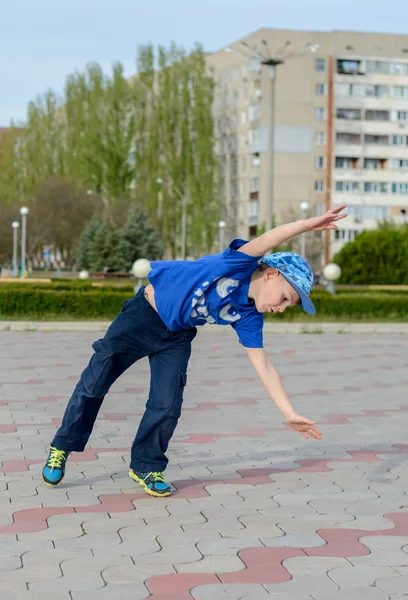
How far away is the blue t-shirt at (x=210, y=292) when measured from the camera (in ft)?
16.4

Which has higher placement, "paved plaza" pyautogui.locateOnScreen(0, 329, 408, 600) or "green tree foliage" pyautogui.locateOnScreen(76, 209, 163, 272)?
"paved plaza" pyautogui.locateOnScreen(0, 329, 408, 600)

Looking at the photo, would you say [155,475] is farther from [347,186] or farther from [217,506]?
[347,186]

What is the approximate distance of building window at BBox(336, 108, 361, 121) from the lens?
8500 centimetres

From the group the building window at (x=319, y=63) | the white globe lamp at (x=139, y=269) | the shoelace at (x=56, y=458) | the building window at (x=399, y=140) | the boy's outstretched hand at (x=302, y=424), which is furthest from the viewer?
the building window at (x=399, y=140)

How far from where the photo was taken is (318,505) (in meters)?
5.29

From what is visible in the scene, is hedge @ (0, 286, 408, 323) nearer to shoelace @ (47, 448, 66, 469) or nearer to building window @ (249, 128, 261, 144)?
shoelace @ (47, 448, 66, 469)

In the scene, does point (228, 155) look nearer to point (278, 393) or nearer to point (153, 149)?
point (153, 149)

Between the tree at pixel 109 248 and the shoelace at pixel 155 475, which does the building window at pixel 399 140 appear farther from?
the shoelace at pixel 155 475

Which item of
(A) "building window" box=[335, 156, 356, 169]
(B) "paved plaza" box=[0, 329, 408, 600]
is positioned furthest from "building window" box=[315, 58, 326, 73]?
(B) "paved plaza" box=[0, 329, 408, 600]

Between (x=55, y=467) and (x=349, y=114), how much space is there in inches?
3239

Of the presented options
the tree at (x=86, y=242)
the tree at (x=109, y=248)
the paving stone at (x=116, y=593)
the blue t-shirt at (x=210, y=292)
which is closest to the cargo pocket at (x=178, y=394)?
the blue t-shirt at (x=210, y=292)

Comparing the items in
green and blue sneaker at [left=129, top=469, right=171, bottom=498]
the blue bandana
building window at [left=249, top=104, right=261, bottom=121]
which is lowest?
green and blue sneaker at [left=129, top=469, right=171, bottom=498]

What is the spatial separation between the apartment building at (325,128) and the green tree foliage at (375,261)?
31.3m

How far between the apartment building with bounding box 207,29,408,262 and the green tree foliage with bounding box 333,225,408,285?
31.3 metres
